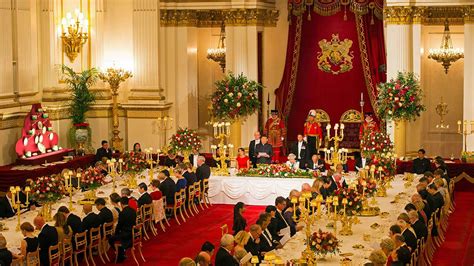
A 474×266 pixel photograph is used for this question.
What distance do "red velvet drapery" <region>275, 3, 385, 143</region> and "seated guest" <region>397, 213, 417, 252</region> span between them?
15.7m

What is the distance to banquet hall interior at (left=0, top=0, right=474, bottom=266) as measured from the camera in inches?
821

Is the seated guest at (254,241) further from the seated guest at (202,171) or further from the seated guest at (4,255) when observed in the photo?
the seated guest at (202,171)

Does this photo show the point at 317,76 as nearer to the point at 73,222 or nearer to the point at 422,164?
the point at 422,164

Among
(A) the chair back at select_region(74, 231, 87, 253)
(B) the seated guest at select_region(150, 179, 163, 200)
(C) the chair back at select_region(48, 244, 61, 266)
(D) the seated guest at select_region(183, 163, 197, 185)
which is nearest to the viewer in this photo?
(C) the chair back at select_region(48, 244, 61, 266)

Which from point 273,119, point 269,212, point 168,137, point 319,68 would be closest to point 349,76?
point 319,68

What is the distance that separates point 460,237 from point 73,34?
1397 centimetres

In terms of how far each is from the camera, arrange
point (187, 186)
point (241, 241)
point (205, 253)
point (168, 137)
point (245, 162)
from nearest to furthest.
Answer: point (205, 253)
point (241, 241)
point (187, 186)
point (245, 162)
point (168, 137)

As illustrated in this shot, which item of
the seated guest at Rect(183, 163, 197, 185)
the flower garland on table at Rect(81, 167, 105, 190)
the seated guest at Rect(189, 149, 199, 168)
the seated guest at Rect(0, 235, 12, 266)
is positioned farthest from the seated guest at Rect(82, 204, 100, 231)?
the seated guest at Rect(189, 149, 199, 168)

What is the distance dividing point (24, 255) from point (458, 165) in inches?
569

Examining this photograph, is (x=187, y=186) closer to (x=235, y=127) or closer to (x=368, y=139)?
(x=368, y=139)

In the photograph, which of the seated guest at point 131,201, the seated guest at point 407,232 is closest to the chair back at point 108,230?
the seated guest at point 131,201

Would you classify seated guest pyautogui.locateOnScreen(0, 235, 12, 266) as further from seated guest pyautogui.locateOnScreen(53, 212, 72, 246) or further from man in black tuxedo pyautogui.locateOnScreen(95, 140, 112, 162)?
man in black tuxedo pyautogui.locateOnScreen(95, 140, 112, 162)

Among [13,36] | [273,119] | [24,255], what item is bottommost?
[24,255]

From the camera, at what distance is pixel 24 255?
1755cm
